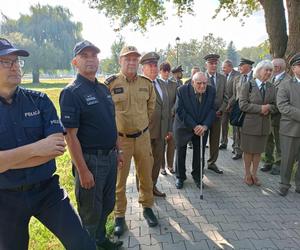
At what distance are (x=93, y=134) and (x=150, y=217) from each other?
1727 millimetres

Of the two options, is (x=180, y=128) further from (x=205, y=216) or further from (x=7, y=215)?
(x=7, y=215)

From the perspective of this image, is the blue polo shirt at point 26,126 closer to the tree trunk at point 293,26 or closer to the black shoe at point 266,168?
the black shoe at point 266,168

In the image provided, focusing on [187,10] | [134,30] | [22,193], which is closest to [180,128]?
[22,193]

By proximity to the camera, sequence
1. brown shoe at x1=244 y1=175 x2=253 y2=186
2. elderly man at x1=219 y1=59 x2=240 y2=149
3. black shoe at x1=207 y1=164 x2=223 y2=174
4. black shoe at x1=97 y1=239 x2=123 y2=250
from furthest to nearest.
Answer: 1. elderly man at x1=219 y1=59 x2=240 y2=149
2. black shoe at x1=207 y1=164 x2=223 y2=174
3. brown shoe at x1=244 y1=175 x2=253 y2=186
4. black shoe at x1=97 y1=239 x2=123 y2=250

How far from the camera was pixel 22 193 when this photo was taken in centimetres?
223

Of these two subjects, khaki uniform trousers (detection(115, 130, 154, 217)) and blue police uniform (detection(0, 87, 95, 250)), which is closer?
blue police uniform (detection(0, 87, 95, 250))

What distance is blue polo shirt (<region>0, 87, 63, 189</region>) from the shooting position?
2195 millimetres

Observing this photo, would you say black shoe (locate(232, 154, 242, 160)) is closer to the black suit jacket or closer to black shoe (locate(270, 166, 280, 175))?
black shoe (locate(270, 166, 280, 175))

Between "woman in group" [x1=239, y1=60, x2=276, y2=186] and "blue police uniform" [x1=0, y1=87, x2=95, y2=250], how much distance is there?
148 inches

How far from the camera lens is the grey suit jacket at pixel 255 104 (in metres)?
5.28

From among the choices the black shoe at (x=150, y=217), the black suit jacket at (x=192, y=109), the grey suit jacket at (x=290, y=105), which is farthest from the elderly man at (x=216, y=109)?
the black shoe at (x=150, y=217)

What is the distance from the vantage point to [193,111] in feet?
17.3

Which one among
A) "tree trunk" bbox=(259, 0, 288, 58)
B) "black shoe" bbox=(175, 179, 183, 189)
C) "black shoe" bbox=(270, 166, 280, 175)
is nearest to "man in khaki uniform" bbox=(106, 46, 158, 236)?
"black shoe" bbox=(175, 179, 183, 189)

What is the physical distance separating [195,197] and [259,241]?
5.02 feet
